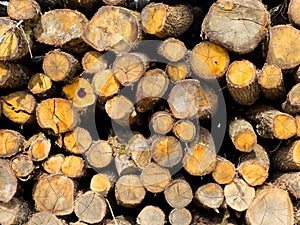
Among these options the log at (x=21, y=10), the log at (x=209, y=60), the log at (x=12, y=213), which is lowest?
the log at (x=12, y=213)

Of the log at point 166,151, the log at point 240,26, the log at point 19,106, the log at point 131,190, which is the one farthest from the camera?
the log at point 19,106

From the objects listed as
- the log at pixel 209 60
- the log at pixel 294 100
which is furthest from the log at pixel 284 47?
the log at pixel 209 60

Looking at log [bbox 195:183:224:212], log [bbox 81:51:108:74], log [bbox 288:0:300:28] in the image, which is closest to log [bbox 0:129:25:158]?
log [bbox 81:51:108:74]

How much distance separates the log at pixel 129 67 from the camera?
119 inches

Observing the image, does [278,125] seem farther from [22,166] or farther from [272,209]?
[22,166]

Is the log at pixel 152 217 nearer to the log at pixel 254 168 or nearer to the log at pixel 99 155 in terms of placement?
the log at pixel 99 155

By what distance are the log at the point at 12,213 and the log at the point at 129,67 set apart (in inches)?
43.9

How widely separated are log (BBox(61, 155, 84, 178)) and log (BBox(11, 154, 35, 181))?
0.22 meters

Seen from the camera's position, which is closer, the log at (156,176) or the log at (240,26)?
the log at (240,26)

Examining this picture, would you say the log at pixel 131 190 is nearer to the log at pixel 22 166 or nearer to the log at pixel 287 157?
the log at pixel 22 166

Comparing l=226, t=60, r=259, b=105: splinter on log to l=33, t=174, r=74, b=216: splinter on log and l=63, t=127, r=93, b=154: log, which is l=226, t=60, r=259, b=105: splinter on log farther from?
l=33, t=174, r=74, b=216: splinter on log

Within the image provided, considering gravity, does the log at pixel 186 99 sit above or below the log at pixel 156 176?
above

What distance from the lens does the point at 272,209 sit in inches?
119

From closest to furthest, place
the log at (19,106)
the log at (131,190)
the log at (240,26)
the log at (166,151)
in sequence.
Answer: the log at (240,26) → the log at (166,151) → the log at (131,190) → the log at (19,106)
